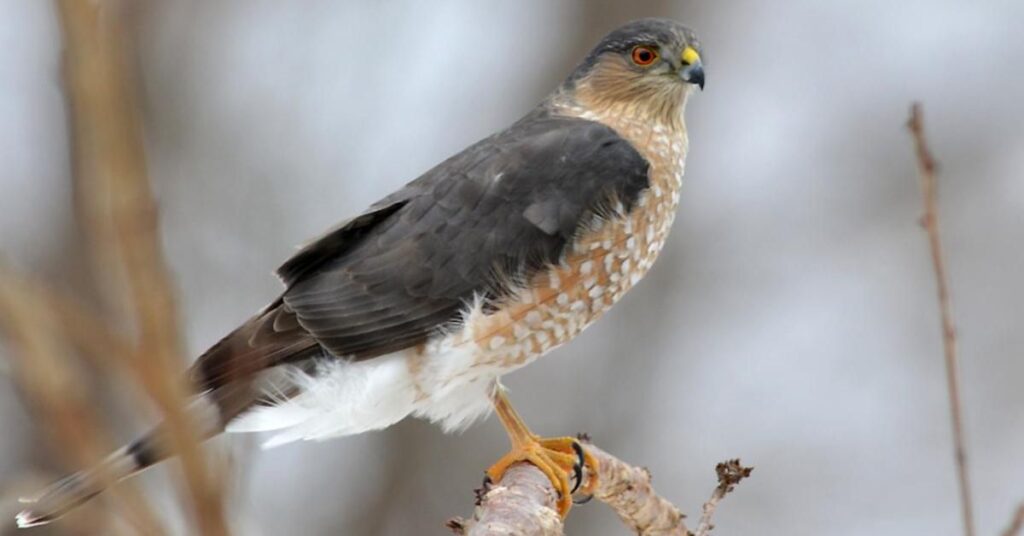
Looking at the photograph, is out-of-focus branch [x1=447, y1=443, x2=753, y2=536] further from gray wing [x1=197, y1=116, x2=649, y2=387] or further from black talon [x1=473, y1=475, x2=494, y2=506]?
gray wing [x1=197, y1=116, x2=649, y2=387]

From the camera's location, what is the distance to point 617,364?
823 centimetres

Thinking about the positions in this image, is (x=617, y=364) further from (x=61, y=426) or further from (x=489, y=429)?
(x=61, y=426)

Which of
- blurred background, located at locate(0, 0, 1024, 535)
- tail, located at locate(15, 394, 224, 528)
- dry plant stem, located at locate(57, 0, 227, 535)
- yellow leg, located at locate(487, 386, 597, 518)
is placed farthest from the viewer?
blurred background, located at locate(0, 0, 1024, 535)

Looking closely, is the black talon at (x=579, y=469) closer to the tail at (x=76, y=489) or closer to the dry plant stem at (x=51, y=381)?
the tail at (x=76, y=489)

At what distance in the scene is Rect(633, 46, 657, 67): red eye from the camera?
4.60 meters

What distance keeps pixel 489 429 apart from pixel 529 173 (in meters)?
3.90

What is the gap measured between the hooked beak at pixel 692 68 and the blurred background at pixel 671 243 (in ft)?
11.0

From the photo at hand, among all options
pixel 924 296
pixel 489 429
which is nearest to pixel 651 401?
pixel 489 429

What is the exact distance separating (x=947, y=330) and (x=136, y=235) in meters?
1.43

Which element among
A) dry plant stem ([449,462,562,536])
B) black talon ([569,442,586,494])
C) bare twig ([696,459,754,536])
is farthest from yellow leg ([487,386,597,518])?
bare twig ([696,459,754,536])

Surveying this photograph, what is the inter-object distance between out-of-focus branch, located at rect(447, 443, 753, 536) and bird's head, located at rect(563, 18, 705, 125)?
1.16 meters

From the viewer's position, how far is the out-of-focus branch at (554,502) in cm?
289

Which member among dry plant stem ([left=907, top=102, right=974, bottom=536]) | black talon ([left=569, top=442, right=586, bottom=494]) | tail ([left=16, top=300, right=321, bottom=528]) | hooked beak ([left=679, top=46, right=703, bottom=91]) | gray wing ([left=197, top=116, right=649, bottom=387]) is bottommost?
dry plant stem ([left=907, top=102, right=974, bottom=536])

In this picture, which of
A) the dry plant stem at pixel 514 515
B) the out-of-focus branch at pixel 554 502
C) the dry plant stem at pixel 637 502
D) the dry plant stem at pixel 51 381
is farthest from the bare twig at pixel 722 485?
the dry plant stem at pixel 51 381
